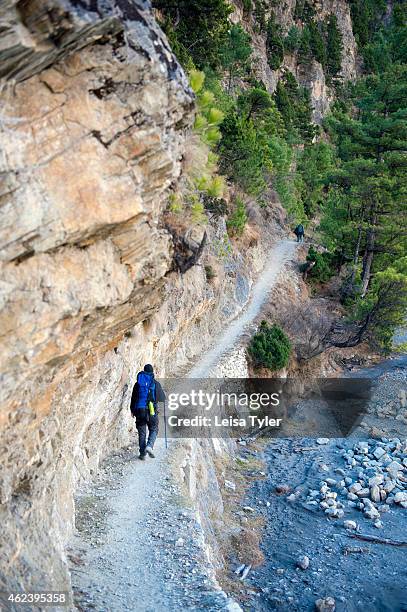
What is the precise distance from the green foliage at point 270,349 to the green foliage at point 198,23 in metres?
11.5

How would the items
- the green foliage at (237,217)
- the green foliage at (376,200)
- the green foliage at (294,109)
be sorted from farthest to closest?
the green foliage at (294,109) < the green foliage at (237,217) < the green foliage at (376,200)

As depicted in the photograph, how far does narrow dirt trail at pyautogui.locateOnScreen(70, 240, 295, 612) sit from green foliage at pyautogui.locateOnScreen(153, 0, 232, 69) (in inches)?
681

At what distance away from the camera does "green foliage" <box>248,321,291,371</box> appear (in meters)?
19.5

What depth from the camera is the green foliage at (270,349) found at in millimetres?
19469

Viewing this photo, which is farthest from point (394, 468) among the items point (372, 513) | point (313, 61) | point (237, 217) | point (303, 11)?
point (303, 11)

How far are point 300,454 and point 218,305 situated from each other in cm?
648

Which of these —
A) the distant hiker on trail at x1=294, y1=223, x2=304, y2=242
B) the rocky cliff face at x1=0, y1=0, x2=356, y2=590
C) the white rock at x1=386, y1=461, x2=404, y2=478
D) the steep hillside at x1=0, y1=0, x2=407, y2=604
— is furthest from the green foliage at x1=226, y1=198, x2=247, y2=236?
the rocky cliff face at x1=0, y1=0, x2=356, y2=590

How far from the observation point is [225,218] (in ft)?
76.3

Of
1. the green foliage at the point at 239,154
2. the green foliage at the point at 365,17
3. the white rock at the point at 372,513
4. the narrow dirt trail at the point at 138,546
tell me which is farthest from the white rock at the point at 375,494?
the green foliage at the point at 365,17

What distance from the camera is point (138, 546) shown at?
8.03 m

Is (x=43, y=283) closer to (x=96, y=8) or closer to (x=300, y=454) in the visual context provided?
(x=96, y=8)

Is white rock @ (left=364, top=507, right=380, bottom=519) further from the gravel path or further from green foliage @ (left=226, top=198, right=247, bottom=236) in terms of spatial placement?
green foliage @ (left=226, top=198, right=247, bottom=236)

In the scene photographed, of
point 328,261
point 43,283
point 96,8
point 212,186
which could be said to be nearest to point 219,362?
point 212,186

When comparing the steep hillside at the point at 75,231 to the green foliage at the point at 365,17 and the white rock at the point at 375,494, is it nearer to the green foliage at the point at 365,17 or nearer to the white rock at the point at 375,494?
the white rock at the point at 375,494
